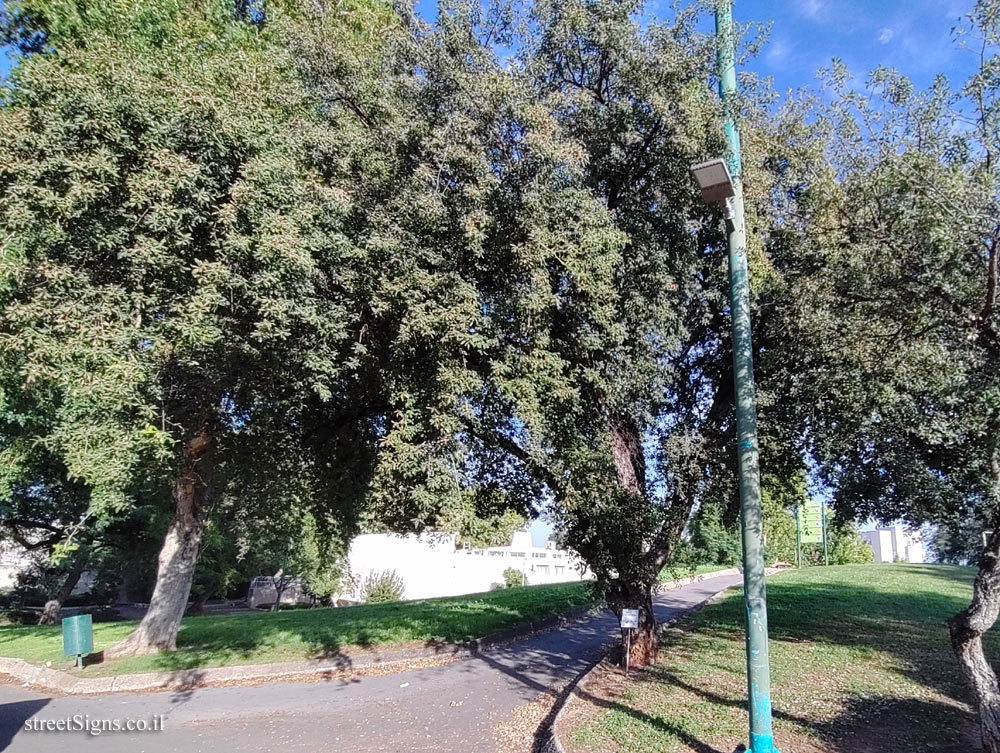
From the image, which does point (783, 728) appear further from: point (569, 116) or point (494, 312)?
point (569, 116)

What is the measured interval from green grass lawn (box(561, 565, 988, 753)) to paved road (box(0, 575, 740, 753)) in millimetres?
1255

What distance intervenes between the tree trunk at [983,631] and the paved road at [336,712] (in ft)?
14.7

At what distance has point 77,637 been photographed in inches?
462

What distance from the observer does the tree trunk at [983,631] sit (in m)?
5.78

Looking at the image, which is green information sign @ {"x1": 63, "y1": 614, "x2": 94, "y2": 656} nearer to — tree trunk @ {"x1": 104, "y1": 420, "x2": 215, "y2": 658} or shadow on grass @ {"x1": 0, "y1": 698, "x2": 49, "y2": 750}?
shadow on grass @ {"x1": 0, "y1": 698, "x2": 49, "y2": 750}

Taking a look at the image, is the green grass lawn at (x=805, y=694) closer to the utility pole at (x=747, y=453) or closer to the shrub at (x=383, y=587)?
the utility pole at (x=747, y=453)

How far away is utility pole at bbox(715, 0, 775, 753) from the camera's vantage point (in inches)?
209

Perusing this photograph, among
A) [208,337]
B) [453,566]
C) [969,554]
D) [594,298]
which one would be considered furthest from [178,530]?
[969,554]

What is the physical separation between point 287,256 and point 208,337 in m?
1.20

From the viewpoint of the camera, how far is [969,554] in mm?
45125

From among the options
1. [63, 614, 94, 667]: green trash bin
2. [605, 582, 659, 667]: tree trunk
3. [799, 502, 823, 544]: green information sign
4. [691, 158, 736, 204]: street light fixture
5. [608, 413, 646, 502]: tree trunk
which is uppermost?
[691, 158, 736, 204]: street light fixture

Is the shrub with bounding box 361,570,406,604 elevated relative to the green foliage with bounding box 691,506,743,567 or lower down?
lower down

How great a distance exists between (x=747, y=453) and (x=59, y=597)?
32116 millimetres

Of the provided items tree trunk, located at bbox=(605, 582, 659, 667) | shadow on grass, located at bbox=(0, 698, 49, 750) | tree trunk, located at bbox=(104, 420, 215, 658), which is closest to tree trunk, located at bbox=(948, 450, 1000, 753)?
tree trunk, located at bbox=(605, 582, 659, 667)
